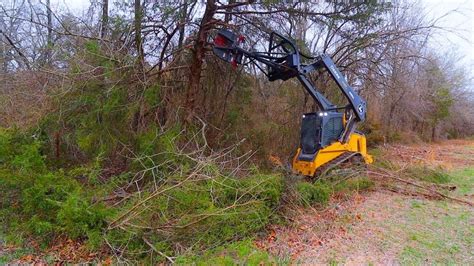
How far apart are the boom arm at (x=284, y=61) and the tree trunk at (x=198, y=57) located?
0.42m

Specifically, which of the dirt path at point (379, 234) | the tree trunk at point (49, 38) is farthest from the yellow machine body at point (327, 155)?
the tree trunk at point (49, 38)

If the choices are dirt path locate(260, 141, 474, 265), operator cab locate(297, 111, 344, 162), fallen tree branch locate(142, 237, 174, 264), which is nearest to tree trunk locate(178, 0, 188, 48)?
operator cab locate(297, 111, 344, 162)

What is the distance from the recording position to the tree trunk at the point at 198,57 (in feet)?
21.5

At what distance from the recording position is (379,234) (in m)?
4.39

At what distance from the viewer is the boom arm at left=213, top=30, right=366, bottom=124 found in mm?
6312

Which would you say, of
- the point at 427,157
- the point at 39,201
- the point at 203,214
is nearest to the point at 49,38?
the point at 39,201

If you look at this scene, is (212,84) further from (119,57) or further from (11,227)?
(11,227)

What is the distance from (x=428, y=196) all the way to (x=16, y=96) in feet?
24.9

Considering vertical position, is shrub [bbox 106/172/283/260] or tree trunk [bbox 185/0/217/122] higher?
tree trunk [bbox 185/0/217/122]

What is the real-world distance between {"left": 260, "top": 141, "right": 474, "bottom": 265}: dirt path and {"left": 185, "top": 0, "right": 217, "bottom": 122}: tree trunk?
10.9 ft

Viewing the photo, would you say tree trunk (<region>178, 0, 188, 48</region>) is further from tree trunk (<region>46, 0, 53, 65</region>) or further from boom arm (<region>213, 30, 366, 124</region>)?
tree trunk (<region>46, 0, 53, 65</region>)

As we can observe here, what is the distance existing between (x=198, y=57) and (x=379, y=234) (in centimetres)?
461

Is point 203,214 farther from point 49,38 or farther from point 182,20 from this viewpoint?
point 49,38

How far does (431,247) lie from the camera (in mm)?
4035
